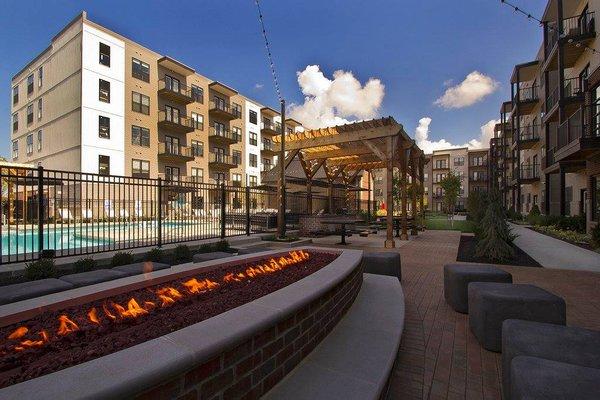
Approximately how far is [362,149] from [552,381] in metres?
14.0

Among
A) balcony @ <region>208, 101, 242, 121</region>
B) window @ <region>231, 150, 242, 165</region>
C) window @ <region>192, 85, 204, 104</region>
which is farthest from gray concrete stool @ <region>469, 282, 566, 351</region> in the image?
window @ <region>231, 150, 242, 165</region>

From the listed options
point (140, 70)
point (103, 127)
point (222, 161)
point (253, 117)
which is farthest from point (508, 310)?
point (253, 117)

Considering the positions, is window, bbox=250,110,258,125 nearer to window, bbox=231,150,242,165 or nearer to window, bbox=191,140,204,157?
window, bbox=231,150,242,165

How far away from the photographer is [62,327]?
7.19 ft

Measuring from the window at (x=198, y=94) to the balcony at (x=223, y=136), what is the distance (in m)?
3.20

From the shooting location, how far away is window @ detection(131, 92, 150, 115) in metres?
27.4

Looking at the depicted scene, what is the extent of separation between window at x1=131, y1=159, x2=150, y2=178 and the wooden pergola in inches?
713

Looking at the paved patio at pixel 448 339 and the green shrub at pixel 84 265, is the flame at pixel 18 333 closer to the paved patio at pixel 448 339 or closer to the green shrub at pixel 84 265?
the paved patio at pixel 448 339

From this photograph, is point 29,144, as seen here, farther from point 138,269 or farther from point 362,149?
point 138,269

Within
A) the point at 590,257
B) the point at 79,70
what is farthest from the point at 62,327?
the point at 79,70

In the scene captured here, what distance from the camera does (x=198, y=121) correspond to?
110 feet

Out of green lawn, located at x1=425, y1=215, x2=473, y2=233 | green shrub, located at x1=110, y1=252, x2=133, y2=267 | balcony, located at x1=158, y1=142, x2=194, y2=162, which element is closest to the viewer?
green shrub, located at x1=110, y1=252, x2=133, y2=267

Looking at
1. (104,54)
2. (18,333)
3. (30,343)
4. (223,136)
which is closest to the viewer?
(30,343)

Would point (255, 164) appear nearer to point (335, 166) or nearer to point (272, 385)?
point (335, 166)
